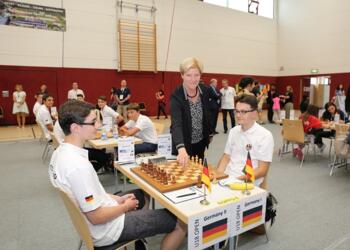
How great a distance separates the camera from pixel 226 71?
1416cm

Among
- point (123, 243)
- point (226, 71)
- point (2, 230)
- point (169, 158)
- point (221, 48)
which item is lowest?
point (2, 230)

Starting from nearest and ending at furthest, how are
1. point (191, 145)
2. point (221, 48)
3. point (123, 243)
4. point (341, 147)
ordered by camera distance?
point (123, 243) < point (191, 145) < point (341, 147) < point (221, 48)

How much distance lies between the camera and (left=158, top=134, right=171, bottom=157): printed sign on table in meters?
2.51

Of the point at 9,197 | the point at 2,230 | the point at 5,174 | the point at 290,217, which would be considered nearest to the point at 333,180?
the point at 290,217

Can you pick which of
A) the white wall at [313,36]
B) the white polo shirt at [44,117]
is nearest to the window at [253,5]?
the white wall at [313,36]

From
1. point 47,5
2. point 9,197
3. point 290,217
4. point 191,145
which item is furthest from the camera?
point 47,5

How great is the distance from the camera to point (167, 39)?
1209 centimetres

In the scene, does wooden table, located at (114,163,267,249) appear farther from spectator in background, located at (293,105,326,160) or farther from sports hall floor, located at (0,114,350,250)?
spectator in background, located at (293,105,326,160)

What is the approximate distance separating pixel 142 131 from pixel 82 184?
2909 millimetres

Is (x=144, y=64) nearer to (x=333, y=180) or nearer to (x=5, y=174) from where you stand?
(x=5, y=174)

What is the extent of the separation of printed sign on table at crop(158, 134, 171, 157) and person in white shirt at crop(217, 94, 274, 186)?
58 centimetres

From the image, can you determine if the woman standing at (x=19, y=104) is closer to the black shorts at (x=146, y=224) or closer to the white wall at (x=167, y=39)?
the white wall at (x=167, y=39)

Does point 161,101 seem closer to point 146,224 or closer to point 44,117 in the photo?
point 44,117

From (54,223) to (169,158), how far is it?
149 cm
